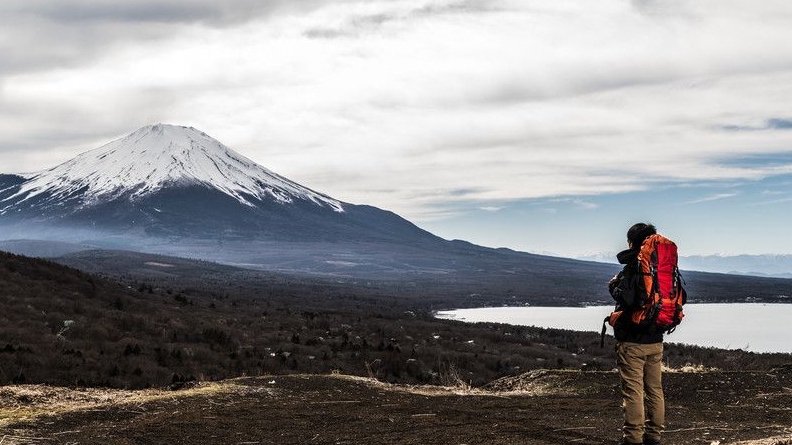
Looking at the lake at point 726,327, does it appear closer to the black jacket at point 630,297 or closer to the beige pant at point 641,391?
the beige pant at point 641,391

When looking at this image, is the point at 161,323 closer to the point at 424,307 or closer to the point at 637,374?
the point at 637,374

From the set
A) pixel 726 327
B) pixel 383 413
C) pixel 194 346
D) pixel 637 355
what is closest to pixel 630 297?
pixel 637 355

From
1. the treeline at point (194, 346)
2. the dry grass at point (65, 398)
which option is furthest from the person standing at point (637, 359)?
the treeline at point (194, 346)

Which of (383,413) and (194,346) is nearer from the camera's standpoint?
(383,413)

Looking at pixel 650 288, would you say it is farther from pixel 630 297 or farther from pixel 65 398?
pixel 65 398

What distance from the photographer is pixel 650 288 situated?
29.9ft

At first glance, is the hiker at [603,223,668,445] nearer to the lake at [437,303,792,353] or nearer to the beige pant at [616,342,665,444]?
the beige pant at [616,342,665,444]

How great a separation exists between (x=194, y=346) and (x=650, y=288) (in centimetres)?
2298

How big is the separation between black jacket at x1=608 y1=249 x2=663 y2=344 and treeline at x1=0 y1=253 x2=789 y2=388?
337 inches

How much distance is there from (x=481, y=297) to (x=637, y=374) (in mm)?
133526

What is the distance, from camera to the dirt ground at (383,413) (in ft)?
33.7

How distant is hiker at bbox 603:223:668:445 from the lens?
30.0ft

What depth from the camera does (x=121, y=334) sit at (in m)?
28.8

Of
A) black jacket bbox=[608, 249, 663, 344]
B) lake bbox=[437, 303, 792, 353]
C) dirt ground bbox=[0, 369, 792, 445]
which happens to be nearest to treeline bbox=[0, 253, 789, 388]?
dirt ground bbox=[0, 369, 792, 445]
